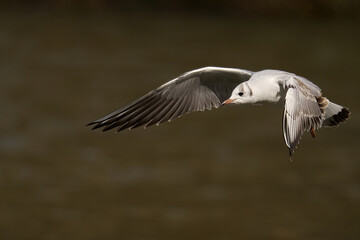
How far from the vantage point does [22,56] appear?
18.5 metres

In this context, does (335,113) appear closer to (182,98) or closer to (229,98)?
(229,98)

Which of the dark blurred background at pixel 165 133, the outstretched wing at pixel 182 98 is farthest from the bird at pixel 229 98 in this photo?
the dark blurred background at pixel 165 133

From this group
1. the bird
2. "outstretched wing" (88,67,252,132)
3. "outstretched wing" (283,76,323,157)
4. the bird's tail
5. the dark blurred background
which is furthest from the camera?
the dark blurred background

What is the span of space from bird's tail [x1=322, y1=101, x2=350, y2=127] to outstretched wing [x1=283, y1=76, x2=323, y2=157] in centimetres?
36

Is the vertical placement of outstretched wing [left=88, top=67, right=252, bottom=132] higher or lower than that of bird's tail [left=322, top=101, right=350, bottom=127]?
higher

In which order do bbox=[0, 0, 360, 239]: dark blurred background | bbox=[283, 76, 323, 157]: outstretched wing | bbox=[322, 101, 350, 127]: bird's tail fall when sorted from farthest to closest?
bbox=[0, 0, 360, 239]: dark blurred background, bbox=[322, 101, 350, 127]: bird's tail, bbox=[283, 76, 323, 157]: outstretched wing

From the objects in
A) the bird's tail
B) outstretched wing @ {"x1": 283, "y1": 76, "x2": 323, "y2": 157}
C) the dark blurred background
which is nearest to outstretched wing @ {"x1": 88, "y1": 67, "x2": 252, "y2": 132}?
the bird's tail

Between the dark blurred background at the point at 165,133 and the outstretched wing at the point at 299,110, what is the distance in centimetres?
783

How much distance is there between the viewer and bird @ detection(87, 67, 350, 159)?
380 centimetres

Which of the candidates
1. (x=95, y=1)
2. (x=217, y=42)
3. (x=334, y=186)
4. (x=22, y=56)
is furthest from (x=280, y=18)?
(x=334, y=186)

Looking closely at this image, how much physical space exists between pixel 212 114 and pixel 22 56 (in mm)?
4998

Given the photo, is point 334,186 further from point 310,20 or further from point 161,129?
point 310,20

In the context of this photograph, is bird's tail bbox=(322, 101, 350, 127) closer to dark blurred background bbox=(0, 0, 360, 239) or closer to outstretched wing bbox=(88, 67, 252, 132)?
outstretched wing bbox=(88, 67, 252, 132)

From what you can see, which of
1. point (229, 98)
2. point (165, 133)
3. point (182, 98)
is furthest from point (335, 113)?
point (165, 133)
